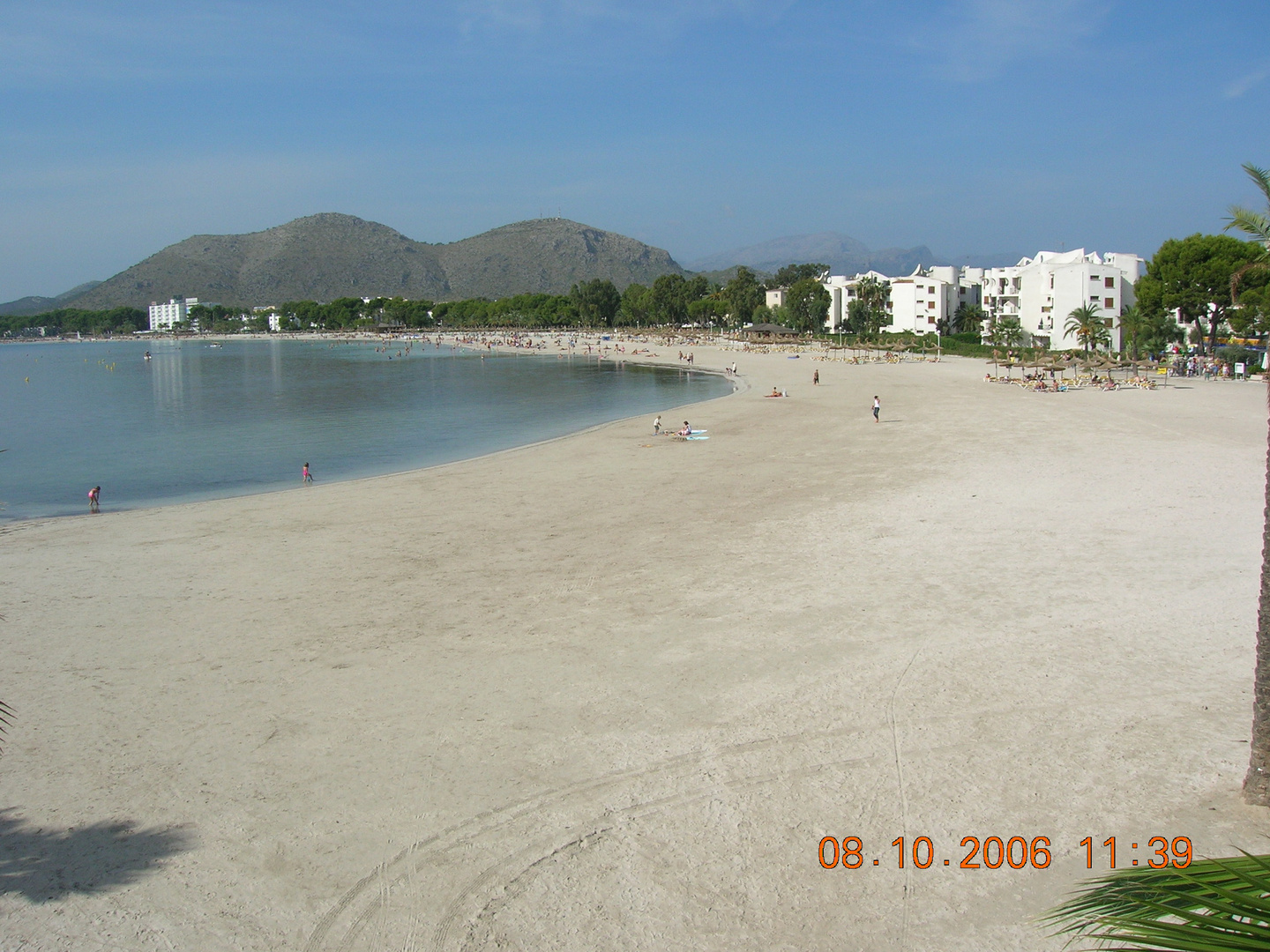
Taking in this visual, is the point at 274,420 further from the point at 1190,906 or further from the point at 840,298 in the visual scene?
the point at 840,298

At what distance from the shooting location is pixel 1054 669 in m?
9.08

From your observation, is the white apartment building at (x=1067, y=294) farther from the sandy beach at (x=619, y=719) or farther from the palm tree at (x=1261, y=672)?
the palm tree at (x=1261, y=672)

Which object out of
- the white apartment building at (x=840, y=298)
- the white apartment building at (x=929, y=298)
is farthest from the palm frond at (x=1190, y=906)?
the white apartment building at (x=840, y=298)

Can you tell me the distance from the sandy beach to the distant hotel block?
2132 inches

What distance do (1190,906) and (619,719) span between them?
236 inches

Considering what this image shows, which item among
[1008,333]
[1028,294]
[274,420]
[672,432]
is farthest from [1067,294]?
[274,420]

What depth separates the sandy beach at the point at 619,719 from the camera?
5.92 m

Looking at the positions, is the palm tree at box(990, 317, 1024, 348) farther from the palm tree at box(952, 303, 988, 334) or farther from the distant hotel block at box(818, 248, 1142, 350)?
the palm tree at box(952, 303, 988, 334)

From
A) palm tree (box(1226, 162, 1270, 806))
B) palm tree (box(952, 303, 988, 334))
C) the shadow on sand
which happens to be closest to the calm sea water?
the shadow on sand

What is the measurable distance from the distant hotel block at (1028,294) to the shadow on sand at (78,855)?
207 feet

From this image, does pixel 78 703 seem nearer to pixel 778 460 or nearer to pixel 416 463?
A: pixel 778 460

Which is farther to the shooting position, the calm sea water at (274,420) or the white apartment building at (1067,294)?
the white apartment building at (1067,294)
